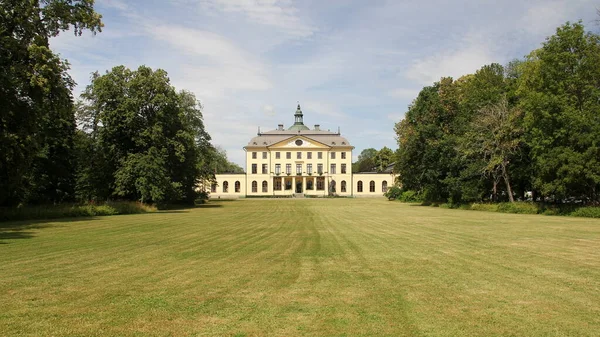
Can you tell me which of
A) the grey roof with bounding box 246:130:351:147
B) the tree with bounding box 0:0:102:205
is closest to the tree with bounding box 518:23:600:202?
the tree with bounding box 0:0:102:205

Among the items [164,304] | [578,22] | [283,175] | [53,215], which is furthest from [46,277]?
[283,175]

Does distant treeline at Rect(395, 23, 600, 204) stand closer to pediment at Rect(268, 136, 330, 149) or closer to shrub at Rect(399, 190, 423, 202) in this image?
shrub at Rect(399, 190, 423, 202)

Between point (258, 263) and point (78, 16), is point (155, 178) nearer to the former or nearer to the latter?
point (78, 16)

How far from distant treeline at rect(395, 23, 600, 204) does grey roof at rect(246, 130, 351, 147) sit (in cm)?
4716

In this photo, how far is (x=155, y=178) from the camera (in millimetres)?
36531

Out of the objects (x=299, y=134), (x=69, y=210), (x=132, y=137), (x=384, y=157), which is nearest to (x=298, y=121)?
(x=299, y=134)

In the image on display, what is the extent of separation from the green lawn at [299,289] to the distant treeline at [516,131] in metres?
18.8

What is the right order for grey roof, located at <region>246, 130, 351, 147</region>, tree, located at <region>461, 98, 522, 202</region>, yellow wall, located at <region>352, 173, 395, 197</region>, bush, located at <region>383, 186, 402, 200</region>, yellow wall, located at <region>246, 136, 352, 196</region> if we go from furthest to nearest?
grey roof, located at <region>246, 130, 351, 147</region>
yellow wall, located at <region>352, 173, 395, 197</region>
yellow wall, located at <region>246, 136, 352, 196</region>
bush, located at <region>383, 186, 402, 200</region>
tree, located at <region>461, 98, 522, 202</region>

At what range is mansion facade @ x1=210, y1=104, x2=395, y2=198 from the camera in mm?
96562

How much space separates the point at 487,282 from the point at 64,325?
671 cm

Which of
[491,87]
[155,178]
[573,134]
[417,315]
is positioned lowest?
[417,315]

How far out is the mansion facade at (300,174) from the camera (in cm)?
9656

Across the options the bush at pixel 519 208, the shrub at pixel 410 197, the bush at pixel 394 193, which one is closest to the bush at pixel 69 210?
the bush at pixel 519 208

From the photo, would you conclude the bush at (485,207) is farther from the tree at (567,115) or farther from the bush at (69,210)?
the bush at (69,210)
